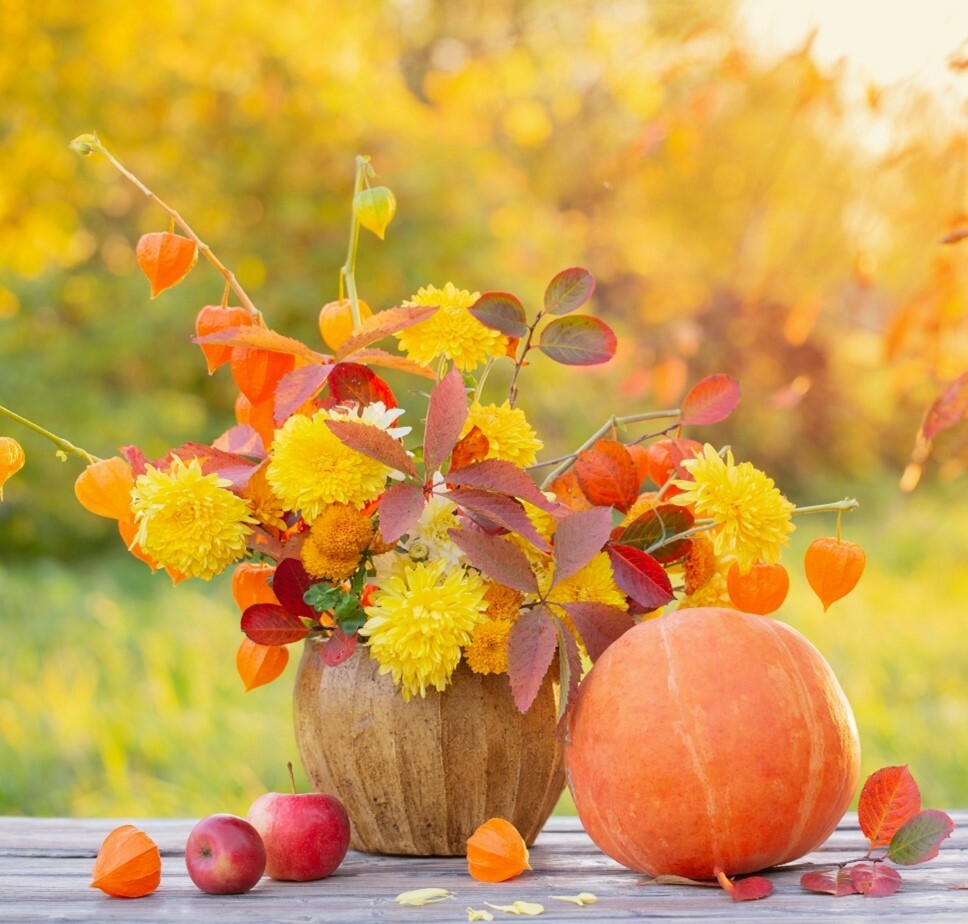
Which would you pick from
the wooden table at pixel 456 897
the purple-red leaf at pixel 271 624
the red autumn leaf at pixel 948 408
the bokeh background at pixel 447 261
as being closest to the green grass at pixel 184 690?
the bokeh background at pixel 447 261

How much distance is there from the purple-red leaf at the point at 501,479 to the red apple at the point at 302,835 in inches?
11.0

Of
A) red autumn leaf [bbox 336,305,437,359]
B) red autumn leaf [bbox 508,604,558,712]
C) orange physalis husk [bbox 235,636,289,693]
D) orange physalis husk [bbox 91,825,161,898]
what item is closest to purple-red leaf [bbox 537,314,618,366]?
red autumn leaf [bbox 336,305,437,359]

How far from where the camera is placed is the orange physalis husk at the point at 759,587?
0.98m

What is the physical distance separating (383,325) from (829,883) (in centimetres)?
52

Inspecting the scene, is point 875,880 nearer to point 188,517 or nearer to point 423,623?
point 423,623

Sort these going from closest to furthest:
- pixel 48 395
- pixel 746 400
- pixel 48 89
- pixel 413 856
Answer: pixel 413 856, pixel 48 395, pixel 48 89, pixel 746 400

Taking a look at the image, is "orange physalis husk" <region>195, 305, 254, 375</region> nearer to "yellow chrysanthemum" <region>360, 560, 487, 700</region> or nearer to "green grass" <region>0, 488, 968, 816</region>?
"yellow chrysanthemum" <region>360, 560, 487, 700</region>

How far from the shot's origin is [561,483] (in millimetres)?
1055

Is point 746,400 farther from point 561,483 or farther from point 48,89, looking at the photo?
point 561,483

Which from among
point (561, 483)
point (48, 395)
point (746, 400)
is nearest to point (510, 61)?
point (746, 400)

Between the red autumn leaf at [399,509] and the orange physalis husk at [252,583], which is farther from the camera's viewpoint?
the orange physalis husk at [252,583]

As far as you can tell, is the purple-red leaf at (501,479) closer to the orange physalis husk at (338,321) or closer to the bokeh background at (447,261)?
the orange physalis husk at (338,321)

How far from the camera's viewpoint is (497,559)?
0.89 metres

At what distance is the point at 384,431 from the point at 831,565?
0.36 metres
